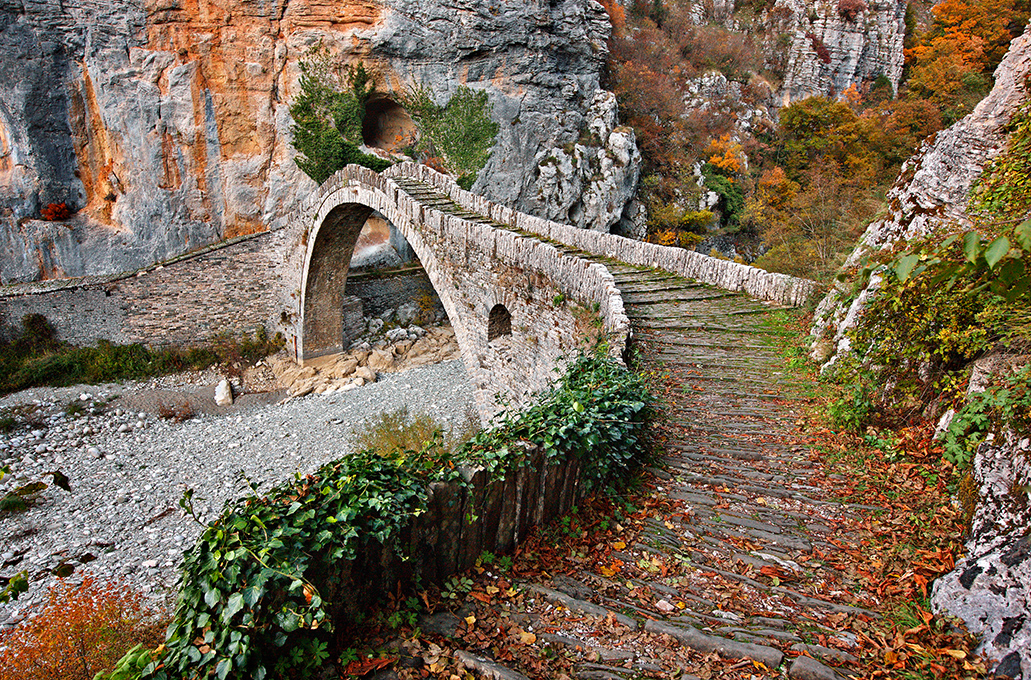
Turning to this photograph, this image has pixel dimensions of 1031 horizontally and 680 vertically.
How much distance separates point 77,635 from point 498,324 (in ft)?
25.6

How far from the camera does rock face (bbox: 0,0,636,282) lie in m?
16.8

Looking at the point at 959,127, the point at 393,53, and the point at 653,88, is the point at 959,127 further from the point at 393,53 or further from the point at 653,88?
the point at 653,88

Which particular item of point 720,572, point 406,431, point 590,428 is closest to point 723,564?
point 720,572

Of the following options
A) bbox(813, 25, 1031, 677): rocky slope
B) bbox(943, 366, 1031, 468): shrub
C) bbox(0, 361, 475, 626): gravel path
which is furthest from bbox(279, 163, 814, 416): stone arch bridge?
bbox(0, 361, 475, 626): gravel path

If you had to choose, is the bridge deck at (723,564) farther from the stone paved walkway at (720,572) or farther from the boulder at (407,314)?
the boulder at (407,314)

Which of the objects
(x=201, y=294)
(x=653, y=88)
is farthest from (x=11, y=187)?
(x=653, y=88)

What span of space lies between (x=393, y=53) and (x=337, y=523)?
21207mm

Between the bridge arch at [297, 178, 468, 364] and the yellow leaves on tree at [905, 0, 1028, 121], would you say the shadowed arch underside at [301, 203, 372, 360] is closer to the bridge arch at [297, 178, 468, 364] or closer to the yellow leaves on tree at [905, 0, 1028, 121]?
the bridge arch at [297, 178, 468, 364]

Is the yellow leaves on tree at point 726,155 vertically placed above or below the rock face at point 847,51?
below

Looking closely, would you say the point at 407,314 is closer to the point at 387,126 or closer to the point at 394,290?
the point at 394,290

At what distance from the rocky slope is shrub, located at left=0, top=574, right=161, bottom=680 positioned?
269 inches

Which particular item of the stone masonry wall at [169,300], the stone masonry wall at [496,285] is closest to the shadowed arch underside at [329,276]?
the stone masonry wall at [496,285]

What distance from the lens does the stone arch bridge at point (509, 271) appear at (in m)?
8.34

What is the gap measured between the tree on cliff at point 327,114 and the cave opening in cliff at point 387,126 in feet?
4.27
